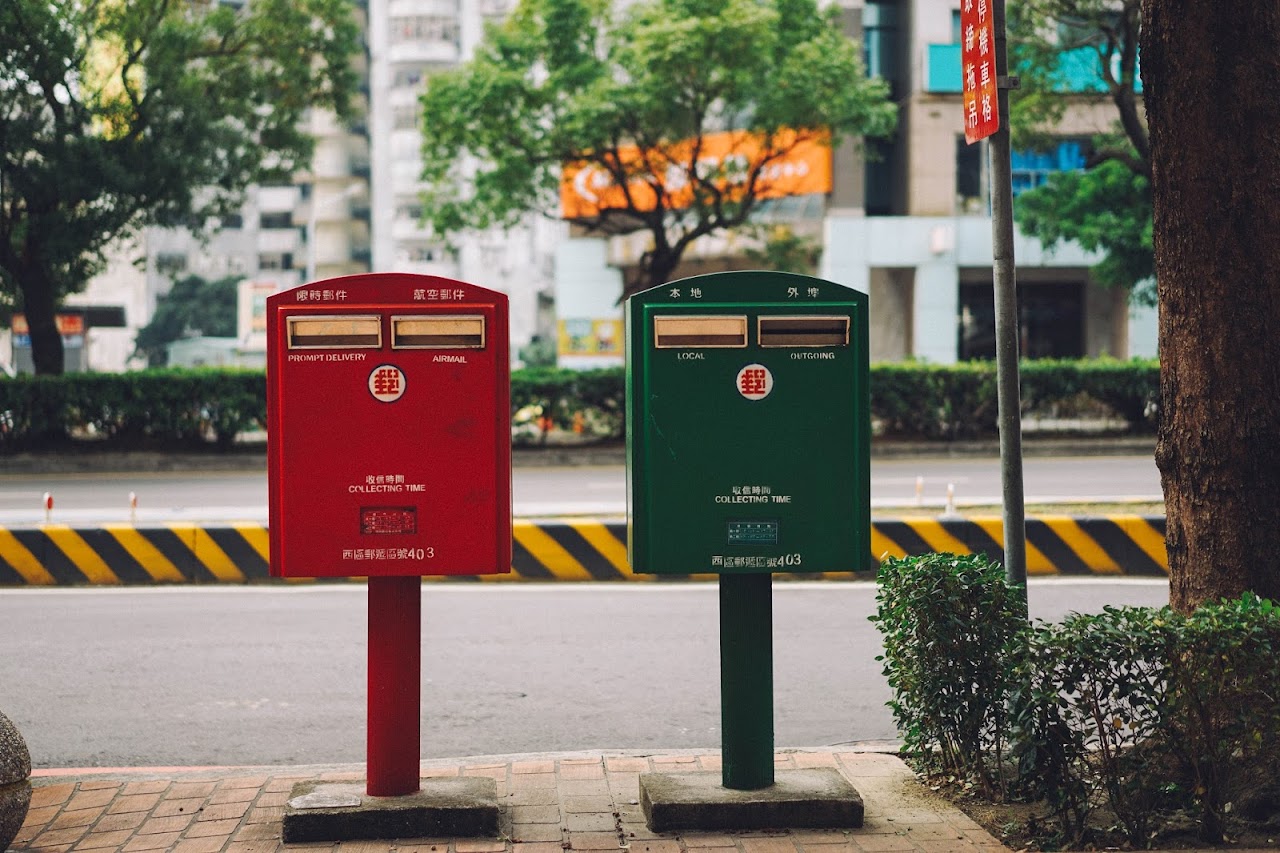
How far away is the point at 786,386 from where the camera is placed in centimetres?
435

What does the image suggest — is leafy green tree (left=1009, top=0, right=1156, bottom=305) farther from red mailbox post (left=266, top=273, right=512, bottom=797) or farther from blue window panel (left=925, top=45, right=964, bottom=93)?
red mailbox post (left=266, top=273, right=512, bottom=797)

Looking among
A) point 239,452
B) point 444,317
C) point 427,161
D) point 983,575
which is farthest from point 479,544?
point 427,161

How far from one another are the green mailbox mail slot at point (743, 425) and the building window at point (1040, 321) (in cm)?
3262

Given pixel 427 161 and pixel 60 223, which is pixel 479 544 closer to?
pixel 60 223

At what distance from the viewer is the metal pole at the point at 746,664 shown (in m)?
4.41

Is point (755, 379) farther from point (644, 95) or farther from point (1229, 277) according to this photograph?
point (644, 95)

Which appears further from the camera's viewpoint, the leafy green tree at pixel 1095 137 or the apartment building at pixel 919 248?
the apartment building at pixel 919 248

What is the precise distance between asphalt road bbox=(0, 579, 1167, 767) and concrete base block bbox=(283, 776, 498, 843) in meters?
1.40

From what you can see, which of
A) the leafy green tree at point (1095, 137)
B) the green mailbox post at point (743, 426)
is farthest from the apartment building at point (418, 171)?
the green mailbox post at point (743, 426)

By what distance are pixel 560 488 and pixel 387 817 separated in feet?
42.8

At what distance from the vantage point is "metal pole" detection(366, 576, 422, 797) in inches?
171

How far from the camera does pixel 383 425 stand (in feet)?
14.0

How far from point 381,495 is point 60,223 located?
1929 centimetres

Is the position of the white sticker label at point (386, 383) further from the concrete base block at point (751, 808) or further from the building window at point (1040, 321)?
the building window at point (1040, 321)
